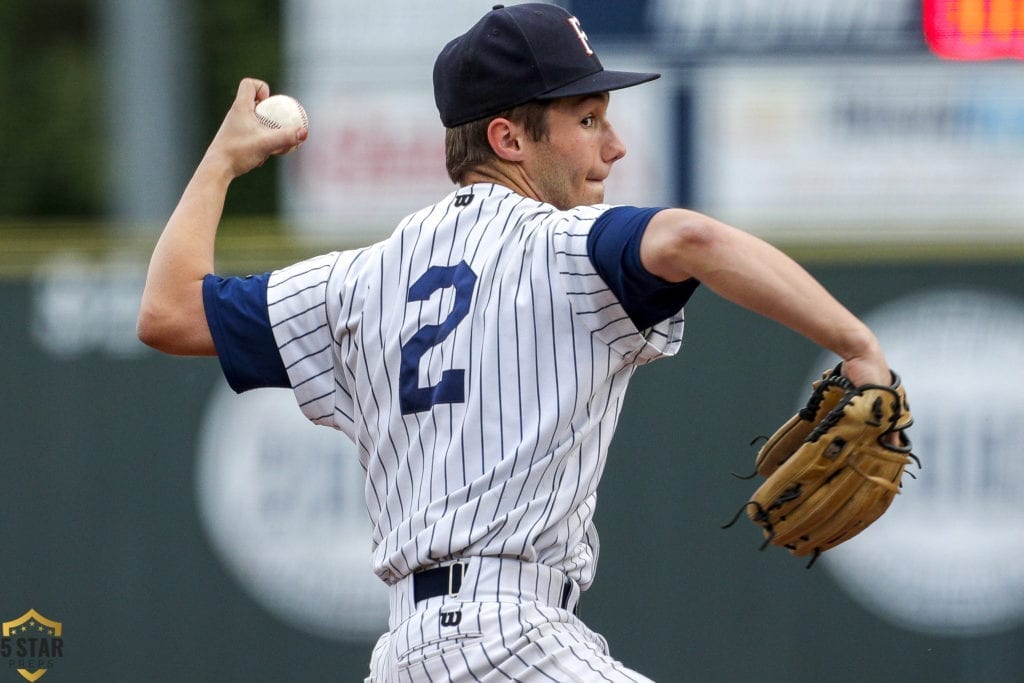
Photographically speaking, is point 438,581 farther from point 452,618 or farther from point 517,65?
point 517,65

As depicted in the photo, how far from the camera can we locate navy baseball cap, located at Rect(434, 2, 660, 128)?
2396mm

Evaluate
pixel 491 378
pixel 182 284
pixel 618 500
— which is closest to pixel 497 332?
pixel 491 378

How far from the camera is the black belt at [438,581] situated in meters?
2.25

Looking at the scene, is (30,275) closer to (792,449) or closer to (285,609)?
(285,609)

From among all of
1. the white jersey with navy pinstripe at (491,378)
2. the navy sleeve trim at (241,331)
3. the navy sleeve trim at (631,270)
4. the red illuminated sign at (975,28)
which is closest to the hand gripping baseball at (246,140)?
the navy sleeve trim at (241,331)

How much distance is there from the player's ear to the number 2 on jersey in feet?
0.74

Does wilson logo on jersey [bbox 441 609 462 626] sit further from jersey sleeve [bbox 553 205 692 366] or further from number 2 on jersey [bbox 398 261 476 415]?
jersey sleeve [bbox 553 205 692 366]

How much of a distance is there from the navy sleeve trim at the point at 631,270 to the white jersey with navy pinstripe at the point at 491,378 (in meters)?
0.02

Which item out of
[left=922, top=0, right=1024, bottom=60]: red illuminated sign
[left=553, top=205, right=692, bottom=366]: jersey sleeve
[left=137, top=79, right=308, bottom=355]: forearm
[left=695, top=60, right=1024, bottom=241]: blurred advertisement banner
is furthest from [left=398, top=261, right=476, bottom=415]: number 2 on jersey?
[left=922, top=0, right=1024, bottom=60]: red illuminated sign

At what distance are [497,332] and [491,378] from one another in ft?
0.23

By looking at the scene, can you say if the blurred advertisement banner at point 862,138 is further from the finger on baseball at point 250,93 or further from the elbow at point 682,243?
the elbow at point 682,243

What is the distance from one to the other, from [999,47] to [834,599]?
3151 millimetres

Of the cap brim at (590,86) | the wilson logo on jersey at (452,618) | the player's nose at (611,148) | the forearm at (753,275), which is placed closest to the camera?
the forearm at (753,275)

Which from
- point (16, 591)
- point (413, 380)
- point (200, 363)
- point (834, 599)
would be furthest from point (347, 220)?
point (413, 380)
